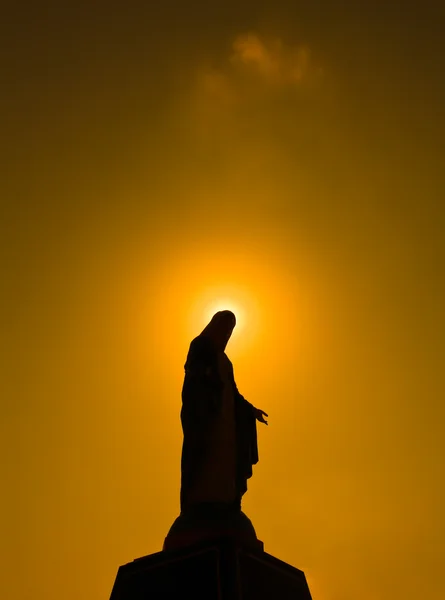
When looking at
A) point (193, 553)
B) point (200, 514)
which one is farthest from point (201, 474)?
point (193, 553)

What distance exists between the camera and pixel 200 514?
305 inches

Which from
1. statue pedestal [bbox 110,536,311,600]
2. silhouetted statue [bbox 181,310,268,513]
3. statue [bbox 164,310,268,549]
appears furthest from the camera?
silhouetted statue [bbox 181,310,268,513]

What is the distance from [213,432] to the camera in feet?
28.1

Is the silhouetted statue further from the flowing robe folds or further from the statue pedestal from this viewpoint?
the statue pedestal

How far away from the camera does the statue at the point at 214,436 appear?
7891 mm

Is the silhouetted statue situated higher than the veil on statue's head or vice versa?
the veil on statue's head

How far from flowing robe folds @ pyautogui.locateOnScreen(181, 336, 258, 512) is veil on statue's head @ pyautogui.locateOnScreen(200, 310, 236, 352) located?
148mm

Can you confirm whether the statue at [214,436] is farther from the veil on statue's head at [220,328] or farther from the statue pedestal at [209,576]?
the statue pedestal at [209,576]

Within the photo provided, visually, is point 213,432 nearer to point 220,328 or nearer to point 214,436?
point 214,436

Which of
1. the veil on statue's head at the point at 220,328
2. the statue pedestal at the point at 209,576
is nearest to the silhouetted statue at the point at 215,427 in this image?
the veil on statue's head at the point at 220,328

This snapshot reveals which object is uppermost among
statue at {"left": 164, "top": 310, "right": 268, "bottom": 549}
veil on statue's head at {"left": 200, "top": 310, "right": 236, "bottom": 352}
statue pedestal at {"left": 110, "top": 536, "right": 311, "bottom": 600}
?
veil on statue's head at {"left": 200, "top": 310, "right": 236, "bottom": 352}

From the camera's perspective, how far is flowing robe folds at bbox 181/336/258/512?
8.16 meters

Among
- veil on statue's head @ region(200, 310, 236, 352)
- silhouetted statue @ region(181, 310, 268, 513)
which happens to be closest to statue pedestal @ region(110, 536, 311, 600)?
silhouetted statue @ region(181, 310, 268, 513)

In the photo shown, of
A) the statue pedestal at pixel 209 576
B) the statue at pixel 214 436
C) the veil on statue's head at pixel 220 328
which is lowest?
the statue pedestal at pixel 209 576
